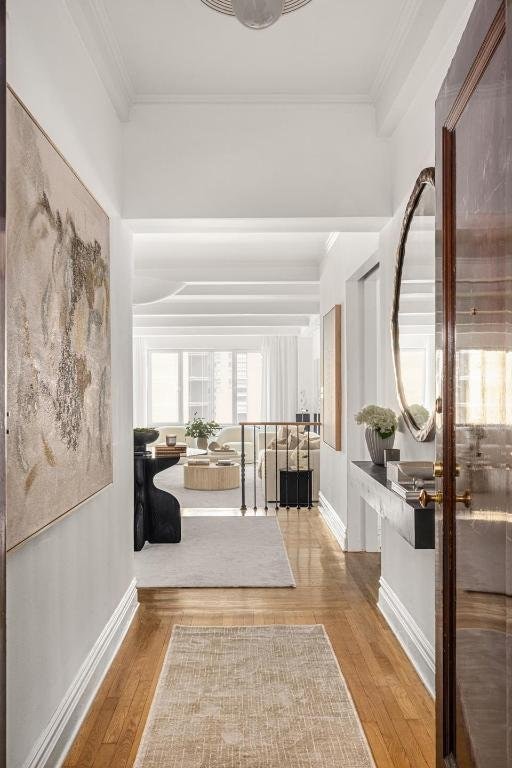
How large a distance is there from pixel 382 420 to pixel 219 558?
2011 millimetres

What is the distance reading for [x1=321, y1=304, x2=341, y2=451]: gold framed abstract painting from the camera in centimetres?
540

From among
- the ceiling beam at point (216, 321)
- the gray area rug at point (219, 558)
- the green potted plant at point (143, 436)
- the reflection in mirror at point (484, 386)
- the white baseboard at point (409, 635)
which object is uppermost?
the ceiling beam at point (216, 321)

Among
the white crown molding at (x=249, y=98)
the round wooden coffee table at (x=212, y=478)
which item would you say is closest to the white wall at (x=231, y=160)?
the white crown molding at (x=249, y=98)

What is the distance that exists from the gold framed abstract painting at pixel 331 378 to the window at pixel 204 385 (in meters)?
6.35

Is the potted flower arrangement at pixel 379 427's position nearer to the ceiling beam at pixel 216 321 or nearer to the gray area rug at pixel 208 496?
the gray area rug at pixel 208 496

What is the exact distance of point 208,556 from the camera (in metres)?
4.77

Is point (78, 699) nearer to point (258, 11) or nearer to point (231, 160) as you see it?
point (258, 11)

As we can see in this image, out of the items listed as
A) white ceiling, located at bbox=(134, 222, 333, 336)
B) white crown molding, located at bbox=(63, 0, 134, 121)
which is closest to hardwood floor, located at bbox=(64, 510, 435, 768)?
white ceiling, located at bbox=(134, 222, 333, 336)

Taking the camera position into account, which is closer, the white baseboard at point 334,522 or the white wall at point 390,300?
the white wall at point 390,300

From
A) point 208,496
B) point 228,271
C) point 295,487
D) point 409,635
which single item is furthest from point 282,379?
point 409,635

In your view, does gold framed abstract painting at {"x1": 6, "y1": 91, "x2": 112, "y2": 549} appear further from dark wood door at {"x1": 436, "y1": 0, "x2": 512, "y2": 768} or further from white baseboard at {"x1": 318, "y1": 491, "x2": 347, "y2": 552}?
white baseboard at {"x1": 318, "y1": 491, "x2": 347, "y2": 552}

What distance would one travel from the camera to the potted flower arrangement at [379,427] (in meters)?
3.34

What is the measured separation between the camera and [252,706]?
251 centimetres

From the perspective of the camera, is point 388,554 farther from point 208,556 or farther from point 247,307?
point 247,307
